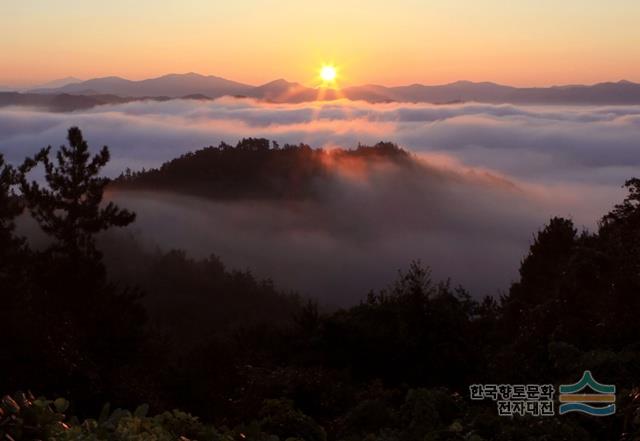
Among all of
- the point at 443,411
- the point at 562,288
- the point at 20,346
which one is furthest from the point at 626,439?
the point at 20,346

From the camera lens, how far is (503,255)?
170 meters

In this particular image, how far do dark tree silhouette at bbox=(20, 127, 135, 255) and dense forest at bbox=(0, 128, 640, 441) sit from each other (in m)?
0.07

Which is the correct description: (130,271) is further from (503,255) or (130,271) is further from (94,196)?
(503,255)

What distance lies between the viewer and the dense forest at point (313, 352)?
7.76m

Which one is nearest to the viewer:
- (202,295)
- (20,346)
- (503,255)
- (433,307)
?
(20,346)

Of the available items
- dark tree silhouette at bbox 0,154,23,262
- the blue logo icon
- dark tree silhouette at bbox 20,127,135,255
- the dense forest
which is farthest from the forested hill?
the blue logo icon

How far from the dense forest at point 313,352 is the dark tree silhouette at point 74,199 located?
7 cm

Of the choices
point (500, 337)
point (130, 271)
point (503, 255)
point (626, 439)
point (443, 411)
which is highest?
point (626, 439)

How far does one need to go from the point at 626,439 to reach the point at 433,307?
16.6 meters

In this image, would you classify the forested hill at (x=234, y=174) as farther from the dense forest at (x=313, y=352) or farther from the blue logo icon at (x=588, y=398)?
the blue logo icon at (x=588, y=398)

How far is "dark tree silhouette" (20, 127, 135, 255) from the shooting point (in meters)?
33.1

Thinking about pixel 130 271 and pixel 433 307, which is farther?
pixel 130 271

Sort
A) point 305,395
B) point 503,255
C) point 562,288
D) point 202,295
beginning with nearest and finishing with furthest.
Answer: point 305,395 → point 562,288 → point 202,295 → point 503,255

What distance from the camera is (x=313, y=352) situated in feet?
74.0
